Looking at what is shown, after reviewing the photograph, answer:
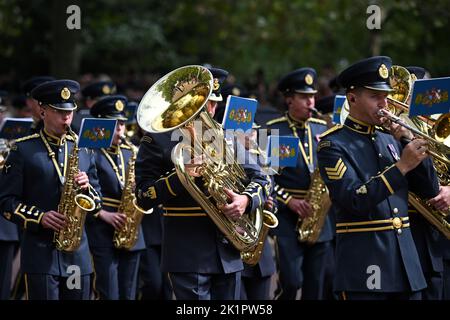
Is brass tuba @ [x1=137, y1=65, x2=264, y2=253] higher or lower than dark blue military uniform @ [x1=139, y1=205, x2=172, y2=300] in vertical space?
higher

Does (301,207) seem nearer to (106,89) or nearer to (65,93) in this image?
(65,93)

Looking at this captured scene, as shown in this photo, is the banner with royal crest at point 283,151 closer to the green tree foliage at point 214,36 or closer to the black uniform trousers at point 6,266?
the black uniform trousers at point 6,266

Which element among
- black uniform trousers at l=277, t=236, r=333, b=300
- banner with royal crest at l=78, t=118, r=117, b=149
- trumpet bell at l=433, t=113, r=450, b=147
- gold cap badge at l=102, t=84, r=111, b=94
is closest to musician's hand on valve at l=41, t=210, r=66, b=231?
banner with royal crest at l=78, t=118, r=117, b=149

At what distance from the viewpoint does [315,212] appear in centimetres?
983

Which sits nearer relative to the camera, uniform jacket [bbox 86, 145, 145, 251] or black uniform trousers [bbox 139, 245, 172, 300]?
uniform jacket [bbox 86, 145, 145, 251]

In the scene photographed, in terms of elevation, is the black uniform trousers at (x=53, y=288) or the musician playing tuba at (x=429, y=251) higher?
the musician playing tuba at (x=429, y=251)

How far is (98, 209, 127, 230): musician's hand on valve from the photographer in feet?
31.1

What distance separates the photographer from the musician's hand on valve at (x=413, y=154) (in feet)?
21.1

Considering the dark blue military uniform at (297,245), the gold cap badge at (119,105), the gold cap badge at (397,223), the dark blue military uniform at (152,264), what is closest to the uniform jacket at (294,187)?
the dark blue military uniform at (297,245)

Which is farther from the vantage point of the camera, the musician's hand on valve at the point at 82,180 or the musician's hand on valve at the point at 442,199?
the musician's hand on valve at the point at 82,180

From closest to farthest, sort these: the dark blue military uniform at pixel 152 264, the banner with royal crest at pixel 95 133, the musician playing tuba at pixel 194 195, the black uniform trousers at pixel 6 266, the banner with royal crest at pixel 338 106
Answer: the musician playing tuba at pixel 194 195 < the banner with royal crest at pixel 95 133 < the banner with royal crest at pixel 338 106 < the black uniform trousers at pixel 6 266 < the dark blue military uniform at pixel 152 264

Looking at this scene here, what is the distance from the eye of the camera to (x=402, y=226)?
684 cm

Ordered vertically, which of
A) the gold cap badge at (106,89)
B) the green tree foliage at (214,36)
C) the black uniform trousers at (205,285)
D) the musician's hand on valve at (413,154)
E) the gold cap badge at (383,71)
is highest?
the green tree foliage at (214,36)

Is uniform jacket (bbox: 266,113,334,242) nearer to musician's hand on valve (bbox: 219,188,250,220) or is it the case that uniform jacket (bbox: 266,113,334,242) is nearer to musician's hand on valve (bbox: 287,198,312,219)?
musician's hand on valve (bbox: 287,198,312,219)
